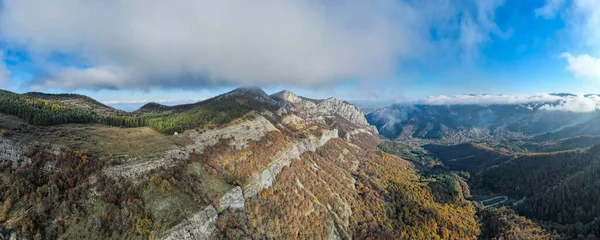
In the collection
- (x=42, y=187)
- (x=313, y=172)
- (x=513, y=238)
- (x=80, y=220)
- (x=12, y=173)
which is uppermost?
(x=12, y=173)

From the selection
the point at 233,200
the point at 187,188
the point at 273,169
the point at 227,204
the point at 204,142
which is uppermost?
the point at 204,142

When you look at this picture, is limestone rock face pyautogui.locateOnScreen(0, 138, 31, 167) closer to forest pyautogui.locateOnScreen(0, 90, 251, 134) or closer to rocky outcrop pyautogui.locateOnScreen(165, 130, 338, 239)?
forest pyautogui.locateOnScreen(0, 90, 251, 134)

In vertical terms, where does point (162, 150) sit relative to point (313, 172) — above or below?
above

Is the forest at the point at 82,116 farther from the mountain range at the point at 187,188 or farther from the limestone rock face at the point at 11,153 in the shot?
the limestone rock face at the point at 11,153

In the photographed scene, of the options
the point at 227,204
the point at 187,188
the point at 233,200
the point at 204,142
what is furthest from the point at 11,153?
the point at 233,200

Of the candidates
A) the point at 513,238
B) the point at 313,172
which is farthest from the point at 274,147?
the point at 513,238

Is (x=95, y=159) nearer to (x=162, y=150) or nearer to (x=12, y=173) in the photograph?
(x=12, y=173)

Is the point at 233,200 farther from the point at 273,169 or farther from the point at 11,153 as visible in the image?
the point at 11,153

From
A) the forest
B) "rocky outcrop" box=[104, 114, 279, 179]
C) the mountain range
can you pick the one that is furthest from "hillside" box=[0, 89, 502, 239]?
the forest
